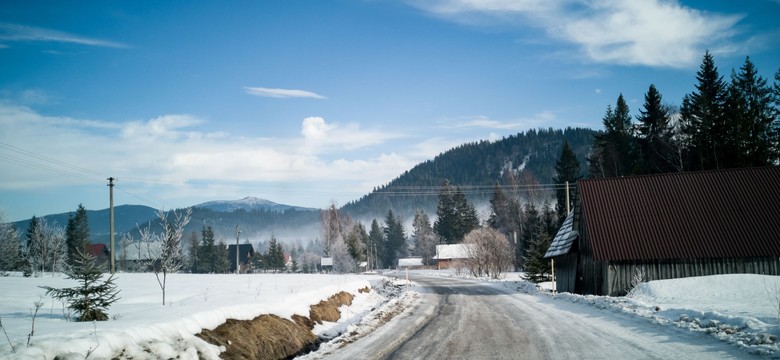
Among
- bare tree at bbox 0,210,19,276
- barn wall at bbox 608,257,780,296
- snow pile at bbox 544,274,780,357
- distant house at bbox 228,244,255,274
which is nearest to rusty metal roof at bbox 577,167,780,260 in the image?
barn wall at bbox 608,257,780,296

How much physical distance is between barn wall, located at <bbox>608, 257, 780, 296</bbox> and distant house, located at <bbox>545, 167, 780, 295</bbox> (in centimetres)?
4

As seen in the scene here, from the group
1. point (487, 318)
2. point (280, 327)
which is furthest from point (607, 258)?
point (280, 327)

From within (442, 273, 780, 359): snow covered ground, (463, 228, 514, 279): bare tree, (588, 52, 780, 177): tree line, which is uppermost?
(588, 52, 780, 177): tree line

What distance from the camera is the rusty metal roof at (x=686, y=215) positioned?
73.8 feet

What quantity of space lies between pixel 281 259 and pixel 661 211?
8120cm

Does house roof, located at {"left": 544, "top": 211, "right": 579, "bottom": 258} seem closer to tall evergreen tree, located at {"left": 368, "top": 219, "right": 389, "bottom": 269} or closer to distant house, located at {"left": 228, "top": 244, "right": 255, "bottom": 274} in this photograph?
distant house, located at {"left": 228, "top": 244, "right": 255, "bottom": 274}

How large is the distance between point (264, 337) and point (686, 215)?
23.0 metres

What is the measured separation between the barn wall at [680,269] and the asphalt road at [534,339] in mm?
8500

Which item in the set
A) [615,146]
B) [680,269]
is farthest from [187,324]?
[615,146]

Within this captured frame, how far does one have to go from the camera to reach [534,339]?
412 inches

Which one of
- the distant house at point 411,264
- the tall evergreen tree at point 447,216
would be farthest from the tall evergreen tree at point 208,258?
the tall evergreen tree at point 447,216

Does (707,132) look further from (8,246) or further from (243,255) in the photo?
(243,255)

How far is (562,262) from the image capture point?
1216 inches

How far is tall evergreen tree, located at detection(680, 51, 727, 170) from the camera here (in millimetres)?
39312
